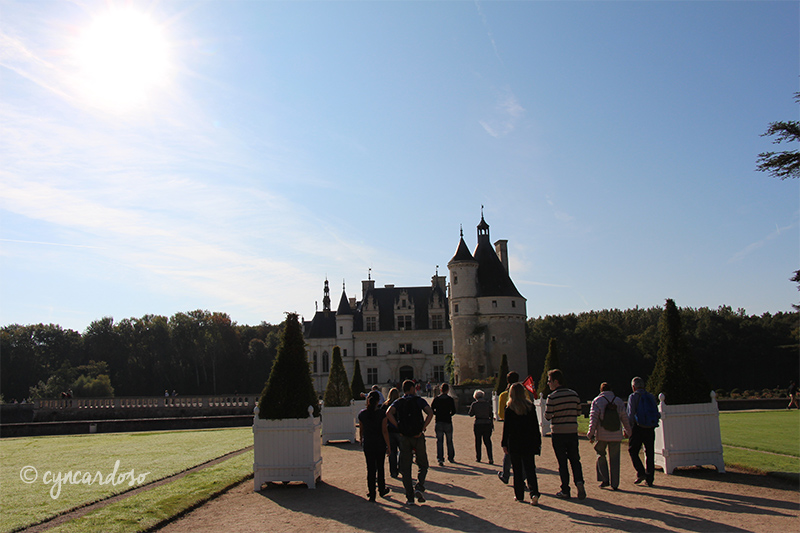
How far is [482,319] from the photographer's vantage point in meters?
43.6

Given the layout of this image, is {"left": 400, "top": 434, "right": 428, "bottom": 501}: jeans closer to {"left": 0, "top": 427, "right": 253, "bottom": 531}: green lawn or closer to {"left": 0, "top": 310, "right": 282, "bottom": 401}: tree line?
{"left": 0, "top": 427, "right": 253, "bottom": 531}: green lawn

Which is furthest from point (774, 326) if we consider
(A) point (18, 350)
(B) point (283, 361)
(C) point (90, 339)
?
(A) point (18, 350)

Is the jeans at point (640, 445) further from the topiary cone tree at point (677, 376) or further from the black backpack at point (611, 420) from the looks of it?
the topiary cone tree at point (677, 376)

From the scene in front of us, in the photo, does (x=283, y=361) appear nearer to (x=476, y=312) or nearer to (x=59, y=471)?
(x=59, y=471)

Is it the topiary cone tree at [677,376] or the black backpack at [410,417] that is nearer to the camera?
the black backpack at [410,417]

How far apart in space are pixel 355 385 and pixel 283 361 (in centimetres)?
1127

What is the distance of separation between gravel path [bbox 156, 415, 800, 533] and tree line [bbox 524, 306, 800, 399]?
4964cm

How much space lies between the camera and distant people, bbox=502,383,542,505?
7.84 m

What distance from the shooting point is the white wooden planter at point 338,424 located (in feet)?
55.1

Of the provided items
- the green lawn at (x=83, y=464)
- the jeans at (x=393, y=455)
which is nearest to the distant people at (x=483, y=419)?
the jeans at (x=393, y=455)

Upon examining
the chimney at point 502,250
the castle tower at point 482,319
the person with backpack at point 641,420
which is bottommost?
the person with backpack at point 641,420

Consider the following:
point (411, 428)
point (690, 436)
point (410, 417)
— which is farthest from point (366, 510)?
point (690, 436)

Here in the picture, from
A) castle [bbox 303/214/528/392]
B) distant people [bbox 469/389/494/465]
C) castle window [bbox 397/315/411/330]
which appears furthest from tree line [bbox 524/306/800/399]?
distant people [bbox 469/389/494/465]

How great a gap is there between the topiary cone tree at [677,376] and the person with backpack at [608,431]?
1667 millimetres
